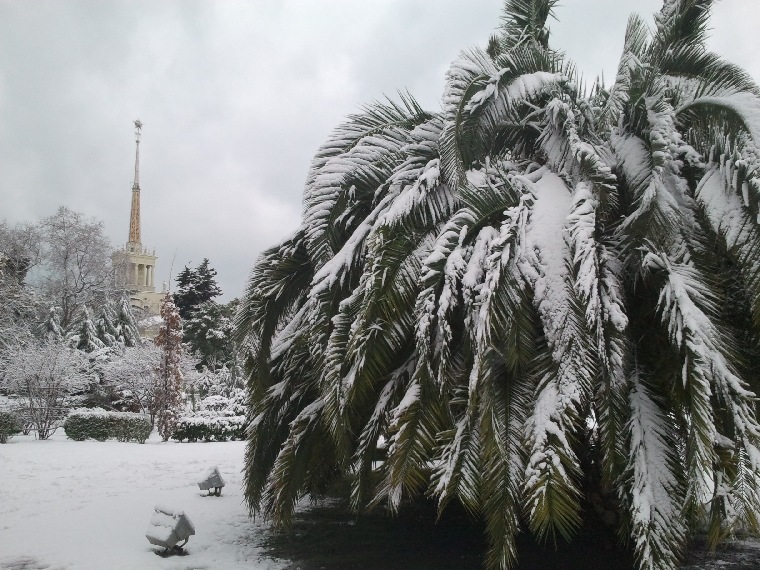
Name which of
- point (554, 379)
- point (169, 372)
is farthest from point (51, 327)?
point (554, 379)

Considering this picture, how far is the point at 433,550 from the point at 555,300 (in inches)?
132

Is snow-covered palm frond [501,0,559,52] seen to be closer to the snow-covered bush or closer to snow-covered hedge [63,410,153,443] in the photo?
snow-covered hedge [63,410,153,443]

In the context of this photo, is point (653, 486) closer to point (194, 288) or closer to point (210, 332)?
point (210, 332)

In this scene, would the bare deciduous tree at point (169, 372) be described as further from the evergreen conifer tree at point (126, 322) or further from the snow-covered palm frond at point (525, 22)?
the snow-covered palm frond at point (525, 22)

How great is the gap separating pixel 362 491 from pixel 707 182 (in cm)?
335

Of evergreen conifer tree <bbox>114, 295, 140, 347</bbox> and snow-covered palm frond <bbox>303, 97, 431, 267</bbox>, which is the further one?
evergreen conifer tree <bbox>114, 295, 140, 347</bbox>

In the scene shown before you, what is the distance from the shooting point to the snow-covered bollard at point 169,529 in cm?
502

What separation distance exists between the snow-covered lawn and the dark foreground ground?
1.54ft

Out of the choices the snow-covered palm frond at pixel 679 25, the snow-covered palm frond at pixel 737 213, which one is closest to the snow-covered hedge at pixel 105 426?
the snow-covered palm frond at pixel 679 25

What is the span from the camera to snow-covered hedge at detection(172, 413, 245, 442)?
16453 mm

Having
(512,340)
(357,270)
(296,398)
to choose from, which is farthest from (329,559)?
(512,340)

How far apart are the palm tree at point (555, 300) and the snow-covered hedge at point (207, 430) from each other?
1228cm

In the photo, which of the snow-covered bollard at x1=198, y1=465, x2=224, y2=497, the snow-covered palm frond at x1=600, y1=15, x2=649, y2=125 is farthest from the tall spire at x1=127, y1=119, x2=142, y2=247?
the snow-covered palm frond at x1=600, y1=15, x2=649, y2=125

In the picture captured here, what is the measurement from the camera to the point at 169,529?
5047 millimetres
